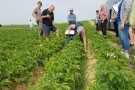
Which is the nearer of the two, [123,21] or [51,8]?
[123,21]

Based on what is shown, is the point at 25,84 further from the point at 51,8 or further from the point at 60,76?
the point at 51,8

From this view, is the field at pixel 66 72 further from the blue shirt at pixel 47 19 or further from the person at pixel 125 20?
the blue shirt at pixel 47 19

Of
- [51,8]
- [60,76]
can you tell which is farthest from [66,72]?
[51,8]

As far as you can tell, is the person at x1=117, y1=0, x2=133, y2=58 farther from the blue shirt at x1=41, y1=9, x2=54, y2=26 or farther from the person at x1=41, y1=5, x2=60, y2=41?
the blue shirt at x1=41, y1=9, x2=54, y2=26

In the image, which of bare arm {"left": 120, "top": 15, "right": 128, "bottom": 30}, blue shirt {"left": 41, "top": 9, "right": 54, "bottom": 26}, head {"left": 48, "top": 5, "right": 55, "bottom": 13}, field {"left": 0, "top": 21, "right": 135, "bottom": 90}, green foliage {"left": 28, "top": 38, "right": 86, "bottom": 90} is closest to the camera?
field {"left": 0, "top": 21, "right": 135, "bottom": 90}

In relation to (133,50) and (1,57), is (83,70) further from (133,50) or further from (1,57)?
(133,50)

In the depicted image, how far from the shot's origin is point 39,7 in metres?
18.8

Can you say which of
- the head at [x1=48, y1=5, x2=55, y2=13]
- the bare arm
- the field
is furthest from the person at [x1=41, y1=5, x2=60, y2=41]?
the bare arm

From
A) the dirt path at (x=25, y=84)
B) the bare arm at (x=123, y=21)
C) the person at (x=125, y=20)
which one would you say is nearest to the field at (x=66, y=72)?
the dirt path at (x=25, y=84)

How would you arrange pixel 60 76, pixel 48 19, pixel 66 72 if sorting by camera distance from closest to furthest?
pixel 60 76
pixel 66 72
pixel 48 19

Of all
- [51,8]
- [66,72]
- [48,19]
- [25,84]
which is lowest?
[25,84]

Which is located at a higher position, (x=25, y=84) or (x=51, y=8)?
(x=51, y=8)

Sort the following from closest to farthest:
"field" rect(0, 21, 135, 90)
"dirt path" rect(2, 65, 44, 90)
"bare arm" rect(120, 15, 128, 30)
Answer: "field" rect(0, 21, 135, 90) → "dirt path" rect(2, 65, 44, 90) → "bare arm" rect(120, 15, 128, 30)

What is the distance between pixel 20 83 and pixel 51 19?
7585 millimetres
